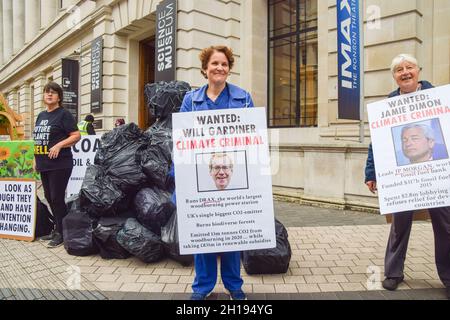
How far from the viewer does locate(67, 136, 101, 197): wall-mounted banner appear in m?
5.86

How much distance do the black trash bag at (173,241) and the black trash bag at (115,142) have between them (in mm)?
1036

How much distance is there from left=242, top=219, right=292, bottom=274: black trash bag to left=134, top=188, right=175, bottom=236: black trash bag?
0.93 meters

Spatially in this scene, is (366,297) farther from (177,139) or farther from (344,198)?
(344,198)

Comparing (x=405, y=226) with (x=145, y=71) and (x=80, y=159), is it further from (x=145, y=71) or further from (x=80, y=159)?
(x=145, y=71)

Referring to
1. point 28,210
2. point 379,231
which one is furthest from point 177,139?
point 379,231

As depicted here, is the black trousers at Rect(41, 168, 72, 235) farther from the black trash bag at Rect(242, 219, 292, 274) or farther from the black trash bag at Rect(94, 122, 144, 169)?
the black trash bag at Rect(242, 219, 292, 274)

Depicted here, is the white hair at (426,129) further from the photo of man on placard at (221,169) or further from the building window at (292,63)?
the building window at (292,63)

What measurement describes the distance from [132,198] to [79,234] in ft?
2.44

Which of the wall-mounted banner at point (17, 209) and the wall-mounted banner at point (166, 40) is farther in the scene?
the wall-mounted banner at point (166, 40)

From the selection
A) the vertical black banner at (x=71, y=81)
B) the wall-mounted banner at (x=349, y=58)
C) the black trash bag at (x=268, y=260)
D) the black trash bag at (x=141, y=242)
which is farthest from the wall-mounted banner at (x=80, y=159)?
the vertical black banner at (x=71, y=81)

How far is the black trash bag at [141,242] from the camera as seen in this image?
3473mm

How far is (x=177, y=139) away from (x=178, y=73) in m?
7.78

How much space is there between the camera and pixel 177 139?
2.31 metres

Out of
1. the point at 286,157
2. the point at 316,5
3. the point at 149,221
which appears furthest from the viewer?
the point at 316,5
